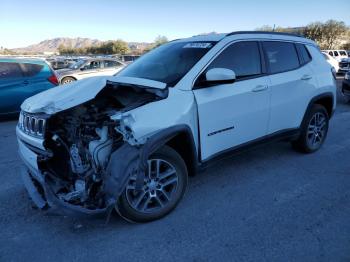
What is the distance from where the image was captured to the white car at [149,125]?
2.78 meters

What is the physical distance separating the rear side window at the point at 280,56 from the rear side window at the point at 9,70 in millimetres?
6547

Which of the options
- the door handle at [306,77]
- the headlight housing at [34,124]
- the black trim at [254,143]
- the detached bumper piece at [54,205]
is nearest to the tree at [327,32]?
the door handle at [306,77]

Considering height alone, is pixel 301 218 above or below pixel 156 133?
below

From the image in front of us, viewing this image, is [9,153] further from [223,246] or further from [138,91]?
[223,246]

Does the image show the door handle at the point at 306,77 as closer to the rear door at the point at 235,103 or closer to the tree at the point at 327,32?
the rear door at the point at 235,103

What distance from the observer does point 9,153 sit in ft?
17.4

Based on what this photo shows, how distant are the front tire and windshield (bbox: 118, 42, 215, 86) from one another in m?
0.83

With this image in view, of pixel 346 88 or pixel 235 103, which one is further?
pixel 346 88

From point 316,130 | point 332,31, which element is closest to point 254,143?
point 316,130

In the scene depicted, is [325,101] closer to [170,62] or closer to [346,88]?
[170,62]

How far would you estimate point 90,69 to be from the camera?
13.3m

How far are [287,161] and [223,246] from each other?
2.46 meters

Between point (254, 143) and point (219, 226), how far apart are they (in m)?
1.36

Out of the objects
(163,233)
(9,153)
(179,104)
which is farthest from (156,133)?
(9,153)
